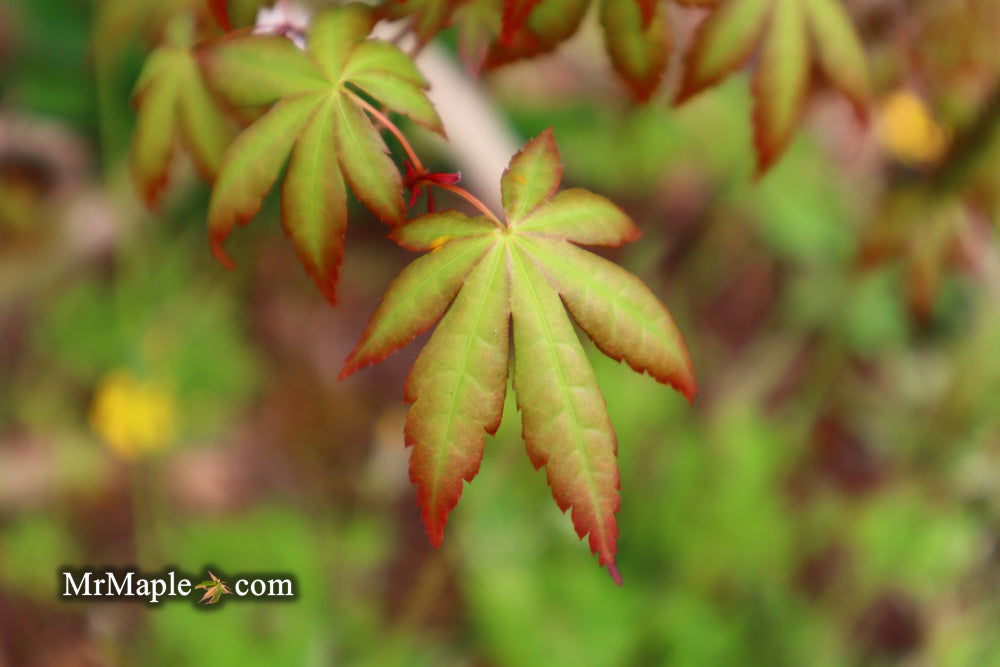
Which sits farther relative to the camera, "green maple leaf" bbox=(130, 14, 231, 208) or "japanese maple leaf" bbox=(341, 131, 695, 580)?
"green maple leaf" bbox=(130, 14, 231, 208)

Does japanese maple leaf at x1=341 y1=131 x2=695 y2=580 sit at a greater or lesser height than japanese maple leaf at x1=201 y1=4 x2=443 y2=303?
lesser

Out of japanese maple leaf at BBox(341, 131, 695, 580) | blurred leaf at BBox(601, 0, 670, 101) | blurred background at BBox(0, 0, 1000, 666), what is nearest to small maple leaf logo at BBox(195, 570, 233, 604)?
blurred background at BBox(0, 0, 1000, 666)

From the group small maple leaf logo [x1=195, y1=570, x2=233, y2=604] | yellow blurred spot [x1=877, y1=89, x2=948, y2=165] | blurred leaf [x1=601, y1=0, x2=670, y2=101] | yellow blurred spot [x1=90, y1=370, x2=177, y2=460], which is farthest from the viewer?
yellow blurred spot [x1=877, y1=89, x2=948, y2=165]

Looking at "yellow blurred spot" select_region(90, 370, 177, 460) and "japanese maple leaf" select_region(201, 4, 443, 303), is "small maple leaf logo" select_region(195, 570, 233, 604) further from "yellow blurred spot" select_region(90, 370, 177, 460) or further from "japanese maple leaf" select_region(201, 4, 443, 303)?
"japanese maple leaf" select_region(201, 4, 443, 303)

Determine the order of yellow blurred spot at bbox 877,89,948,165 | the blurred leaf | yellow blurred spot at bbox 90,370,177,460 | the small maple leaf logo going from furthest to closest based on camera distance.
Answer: yellow blurred spot at bbox 877,89,948,165 < yellow blurred spot at bbox 90,370,177,460 < the small maple leaf logo < the blurred leaf

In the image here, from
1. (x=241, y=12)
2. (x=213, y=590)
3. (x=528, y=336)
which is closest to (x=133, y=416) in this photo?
(x=213, y=590)

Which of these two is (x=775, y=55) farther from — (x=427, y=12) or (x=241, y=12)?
(x=241, y=12)

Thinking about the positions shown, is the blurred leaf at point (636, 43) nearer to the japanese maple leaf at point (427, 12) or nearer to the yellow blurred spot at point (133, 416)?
the japanese maple leaf at point (427, 12)

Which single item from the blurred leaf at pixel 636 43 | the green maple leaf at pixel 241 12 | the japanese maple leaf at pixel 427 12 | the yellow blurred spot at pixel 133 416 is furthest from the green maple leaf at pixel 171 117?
the yellow blurred spot at pixel 133 416
